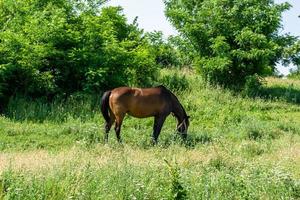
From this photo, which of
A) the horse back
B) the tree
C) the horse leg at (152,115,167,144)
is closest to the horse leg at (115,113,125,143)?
the horse back

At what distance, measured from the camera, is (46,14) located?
1877 centimetres

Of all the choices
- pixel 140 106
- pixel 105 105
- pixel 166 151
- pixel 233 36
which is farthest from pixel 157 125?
pixel 233 36

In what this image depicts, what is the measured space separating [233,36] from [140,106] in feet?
29.9

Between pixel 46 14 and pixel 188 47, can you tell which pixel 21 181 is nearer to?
pixel 46 14

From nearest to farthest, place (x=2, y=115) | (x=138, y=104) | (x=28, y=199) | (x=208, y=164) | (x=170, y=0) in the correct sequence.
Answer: (x=28, y=199) → (x=208, y=164) → (x=138, y=104) → (x=2, y=115) → (x=170, y=0)

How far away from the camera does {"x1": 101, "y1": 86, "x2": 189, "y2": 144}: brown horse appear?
14.7 m

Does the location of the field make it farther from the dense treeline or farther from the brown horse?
the dense treeline

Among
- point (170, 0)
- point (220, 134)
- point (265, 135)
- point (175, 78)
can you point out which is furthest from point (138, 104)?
point (170, 0)

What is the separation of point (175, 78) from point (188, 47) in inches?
81.7

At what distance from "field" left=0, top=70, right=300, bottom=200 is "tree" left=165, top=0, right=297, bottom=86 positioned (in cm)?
116

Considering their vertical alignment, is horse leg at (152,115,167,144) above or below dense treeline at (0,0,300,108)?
below

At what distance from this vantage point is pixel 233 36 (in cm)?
2269

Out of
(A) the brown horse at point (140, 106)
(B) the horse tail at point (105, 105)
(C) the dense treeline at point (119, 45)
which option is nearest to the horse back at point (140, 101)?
(A) the brown horse at point (140, 106)

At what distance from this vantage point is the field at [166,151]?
24.3ft
